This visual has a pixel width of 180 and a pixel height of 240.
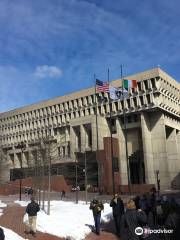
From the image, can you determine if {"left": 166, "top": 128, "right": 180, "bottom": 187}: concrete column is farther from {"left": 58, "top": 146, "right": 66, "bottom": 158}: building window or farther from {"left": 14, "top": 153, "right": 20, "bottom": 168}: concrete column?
{"left": 14, "top": 153, "right": 20, "bottom": 168}: concrete column

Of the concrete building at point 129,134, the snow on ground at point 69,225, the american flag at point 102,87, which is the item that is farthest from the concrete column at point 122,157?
the snow on ground at point 69,225

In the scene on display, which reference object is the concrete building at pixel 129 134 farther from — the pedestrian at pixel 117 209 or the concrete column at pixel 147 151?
the pedestrian at pixel 117 209

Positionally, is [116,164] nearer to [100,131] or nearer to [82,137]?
[100,131]

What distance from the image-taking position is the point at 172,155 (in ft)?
252

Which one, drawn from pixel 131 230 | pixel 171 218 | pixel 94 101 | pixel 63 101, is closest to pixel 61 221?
pixel 131 230

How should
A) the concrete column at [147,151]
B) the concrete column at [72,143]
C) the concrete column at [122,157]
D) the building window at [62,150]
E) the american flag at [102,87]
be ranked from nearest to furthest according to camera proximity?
the american flag at [102,87] → the concrete column at [147,151] → the concrete column at [122,157] → the concrete column at [72,143] → the building window at [62,150]

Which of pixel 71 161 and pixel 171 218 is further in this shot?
pixel 71 161

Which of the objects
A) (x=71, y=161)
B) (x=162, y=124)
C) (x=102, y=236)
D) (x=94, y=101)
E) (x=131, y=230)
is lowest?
(x=102, y=236)

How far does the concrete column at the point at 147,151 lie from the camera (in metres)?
74.0

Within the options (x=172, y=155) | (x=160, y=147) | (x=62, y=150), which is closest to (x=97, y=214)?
(x=160, y=147)

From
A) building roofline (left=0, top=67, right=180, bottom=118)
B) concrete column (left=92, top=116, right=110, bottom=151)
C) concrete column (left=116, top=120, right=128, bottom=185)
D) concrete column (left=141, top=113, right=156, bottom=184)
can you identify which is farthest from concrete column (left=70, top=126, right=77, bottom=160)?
concrete column (left=141, top=113, right=156, bottom=184)

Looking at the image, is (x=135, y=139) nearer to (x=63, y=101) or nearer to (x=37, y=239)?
(x=63, y=101)

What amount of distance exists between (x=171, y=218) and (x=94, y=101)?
3171 inches

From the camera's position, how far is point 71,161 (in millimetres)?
84062
